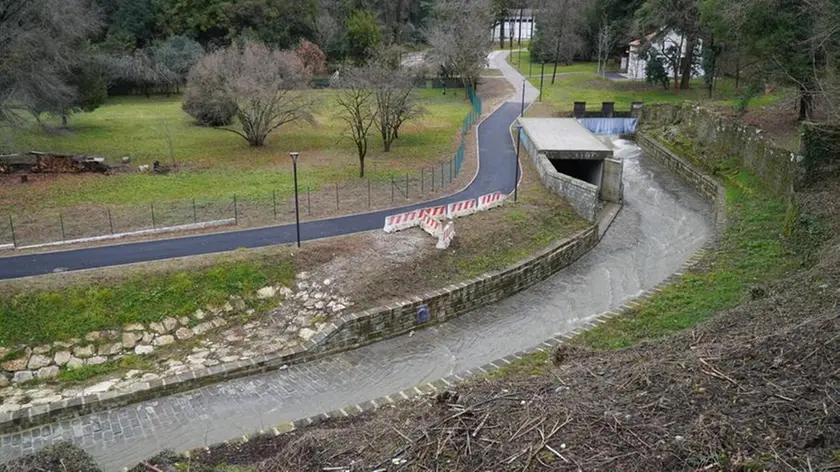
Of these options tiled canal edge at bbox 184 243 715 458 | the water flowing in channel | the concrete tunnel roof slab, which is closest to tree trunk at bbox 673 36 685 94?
the water flowing in channel

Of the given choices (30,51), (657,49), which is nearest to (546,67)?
(657,49)

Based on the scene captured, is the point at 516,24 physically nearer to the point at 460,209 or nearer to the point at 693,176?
the point at 693,176

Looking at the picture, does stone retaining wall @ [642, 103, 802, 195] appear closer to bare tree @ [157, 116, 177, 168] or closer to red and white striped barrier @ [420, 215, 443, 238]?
red and white striped barrier @ [420, 215, 443, 238]

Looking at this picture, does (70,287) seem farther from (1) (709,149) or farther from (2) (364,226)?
(1) (709,149)

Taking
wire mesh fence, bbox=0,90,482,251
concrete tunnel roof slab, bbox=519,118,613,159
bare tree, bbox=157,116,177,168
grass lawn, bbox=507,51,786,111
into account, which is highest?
grass lawn, bbox=507,51,786,111

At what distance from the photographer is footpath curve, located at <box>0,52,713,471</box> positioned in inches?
532

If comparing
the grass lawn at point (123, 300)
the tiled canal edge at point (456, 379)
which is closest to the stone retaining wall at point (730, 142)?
the tiled canal edge at point (456, 379)

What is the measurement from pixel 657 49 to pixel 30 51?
44780mm

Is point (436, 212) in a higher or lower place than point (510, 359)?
higher

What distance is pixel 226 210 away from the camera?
2461 cm

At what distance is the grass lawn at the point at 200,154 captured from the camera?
88.8ft

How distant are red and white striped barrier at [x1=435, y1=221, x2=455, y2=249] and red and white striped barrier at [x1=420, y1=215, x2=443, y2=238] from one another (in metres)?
0.22

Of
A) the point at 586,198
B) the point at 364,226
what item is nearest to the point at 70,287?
the point at 364,226

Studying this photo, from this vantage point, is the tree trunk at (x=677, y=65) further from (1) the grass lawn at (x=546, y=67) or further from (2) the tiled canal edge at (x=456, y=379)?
(2) the tiled canal edge at (x=456, y=379)
